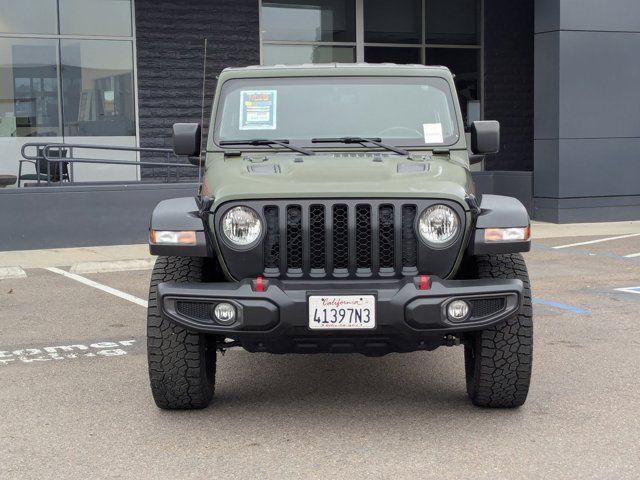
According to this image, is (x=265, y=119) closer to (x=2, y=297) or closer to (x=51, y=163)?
(x=2, y=297)

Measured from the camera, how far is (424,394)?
18.4 ft

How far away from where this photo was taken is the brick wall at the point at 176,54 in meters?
16.5

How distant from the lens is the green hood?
4.84 m

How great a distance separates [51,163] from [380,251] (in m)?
11.0

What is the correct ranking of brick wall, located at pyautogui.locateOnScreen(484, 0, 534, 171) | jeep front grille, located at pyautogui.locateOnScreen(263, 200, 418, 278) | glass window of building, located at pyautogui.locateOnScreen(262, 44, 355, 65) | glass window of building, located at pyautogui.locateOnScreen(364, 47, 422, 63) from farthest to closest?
brick wall, located at pyautogui.locateOnScreen(484, 0, 534, 171) < glass window of building, located at pyautogui.locateOnScreen(364, 47, 422, 63) < glass window of building, located at pyautogui.locateOnScreen(262, 44, 355, 65) < jeep front grille, located at pyautogui.locateOnScreen(263, 200, 418, 278)

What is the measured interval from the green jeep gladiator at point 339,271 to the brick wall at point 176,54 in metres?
11.5

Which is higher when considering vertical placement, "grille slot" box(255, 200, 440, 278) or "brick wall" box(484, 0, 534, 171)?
"brick wall" box(484, 0, 534, 171)

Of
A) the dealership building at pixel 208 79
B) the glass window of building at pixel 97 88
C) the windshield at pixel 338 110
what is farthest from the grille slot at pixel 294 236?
the glass window of building at pixel 97 88

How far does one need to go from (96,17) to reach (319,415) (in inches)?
488

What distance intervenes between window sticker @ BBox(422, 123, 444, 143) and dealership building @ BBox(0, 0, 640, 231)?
33.4 ft

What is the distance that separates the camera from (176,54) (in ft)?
54.5

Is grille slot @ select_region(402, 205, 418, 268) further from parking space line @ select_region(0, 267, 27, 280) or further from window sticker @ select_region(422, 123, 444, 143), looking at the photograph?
parking space line @ select_region(0, 267, 27, 280)

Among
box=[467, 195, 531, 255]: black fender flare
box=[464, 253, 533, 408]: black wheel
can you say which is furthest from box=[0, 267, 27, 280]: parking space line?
box=[467, 195, 531, 255]: black fender flare

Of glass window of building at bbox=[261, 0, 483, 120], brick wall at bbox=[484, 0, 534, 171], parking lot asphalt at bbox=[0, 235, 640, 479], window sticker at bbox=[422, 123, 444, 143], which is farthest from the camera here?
brick wall at bbox=[484, 0, 534, 171]
